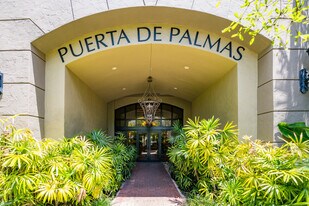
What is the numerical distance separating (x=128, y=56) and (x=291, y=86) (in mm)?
4071

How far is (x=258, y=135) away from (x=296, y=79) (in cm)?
153

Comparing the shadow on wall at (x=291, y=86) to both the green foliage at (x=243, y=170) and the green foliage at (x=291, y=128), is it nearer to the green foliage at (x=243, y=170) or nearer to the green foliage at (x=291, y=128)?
the green foliage at (x=291, y=128)

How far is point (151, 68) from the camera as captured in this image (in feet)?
30.3

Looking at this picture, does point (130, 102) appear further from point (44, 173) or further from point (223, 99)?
point (44, 173)

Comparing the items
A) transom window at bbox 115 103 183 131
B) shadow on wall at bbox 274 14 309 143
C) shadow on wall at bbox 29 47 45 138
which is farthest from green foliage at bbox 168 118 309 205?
transom window at bbox 115 103 183 131

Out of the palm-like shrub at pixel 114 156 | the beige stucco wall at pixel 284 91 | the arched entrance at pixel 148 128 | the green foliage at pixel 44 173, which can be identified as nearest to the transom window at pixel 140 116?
the arched entrance at pixel 148 128

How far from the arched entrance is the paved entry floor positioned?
234 inches

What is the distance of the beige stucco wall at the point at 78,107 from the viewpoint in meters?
7.19

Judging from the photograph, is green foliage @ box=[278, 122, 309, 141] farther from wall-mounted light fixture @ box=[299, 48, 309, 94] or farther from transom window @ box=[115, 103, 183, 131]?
transom window @ box=[115, 103, 183, 131]

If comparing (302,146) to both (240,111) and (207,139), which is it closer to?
(207,139)

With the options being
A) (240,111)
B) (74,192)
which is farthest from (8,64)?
(240,111)

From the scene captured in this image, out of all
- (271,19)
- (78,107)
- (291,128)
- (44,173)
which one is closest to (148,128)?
(78,107)

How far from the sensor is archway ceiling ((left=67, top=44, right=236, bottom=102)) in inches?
285

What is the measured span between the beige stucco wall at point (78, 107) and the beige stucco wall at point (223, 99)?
4.16 m
